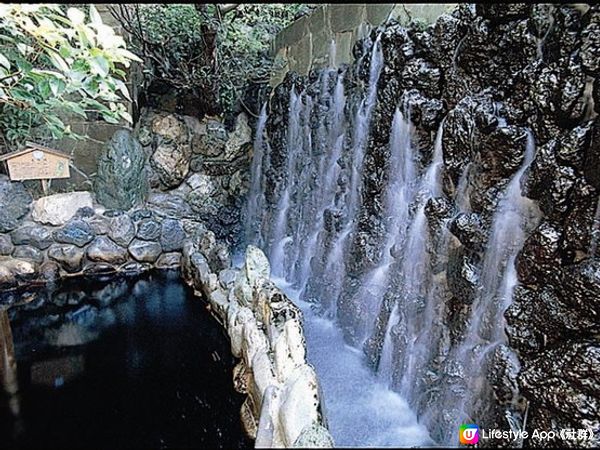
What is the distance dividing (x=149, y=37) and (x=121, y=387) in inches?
219

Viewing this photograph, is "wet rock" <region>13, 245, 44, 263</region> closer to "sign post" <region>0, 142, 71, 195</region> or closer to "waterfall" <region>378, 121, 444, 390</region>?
"sign post" <region>0, 142, 71, 195</region>

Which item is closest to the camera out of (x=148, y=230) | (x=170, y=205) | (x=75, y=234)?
(x=75, y=234)

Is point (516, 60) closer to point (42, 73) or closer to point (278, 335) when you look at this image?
point (278, 335)

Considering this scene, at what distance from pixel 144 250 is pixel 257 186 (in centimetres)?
222

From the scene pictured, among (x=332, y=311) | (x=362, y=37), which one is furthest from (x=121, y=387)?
(x=362, y=37)

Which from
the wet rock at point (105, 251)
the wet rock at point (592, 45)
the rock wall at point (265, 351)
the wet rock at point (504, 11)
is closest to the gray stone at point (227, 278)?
the rock wall at point (265, 351)

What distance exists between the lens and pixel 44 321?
4652 millimetres

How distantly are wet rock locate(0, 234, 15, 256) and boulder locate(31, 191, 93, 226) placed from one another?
17.3 inches

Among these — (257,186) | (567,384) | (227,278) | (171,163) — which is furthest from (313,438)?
(171,163)

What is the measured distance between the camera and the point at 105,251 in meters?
6.18

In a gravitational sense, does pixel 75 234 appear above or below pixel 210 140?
below

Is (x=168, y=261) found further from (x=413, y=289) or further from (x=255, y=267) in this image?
(x=413, y=289)

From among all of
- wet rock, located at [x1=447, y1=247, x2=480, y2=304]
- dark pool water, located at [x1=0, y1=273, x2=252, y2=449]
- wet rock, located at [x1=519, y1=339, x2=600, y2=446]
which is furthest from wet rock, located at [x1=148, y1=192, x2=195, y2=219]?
wet rock, located at [x1=519, y1=339, x2=600, y2=446]

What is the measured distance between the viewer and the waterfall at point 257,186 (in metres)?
7.31
